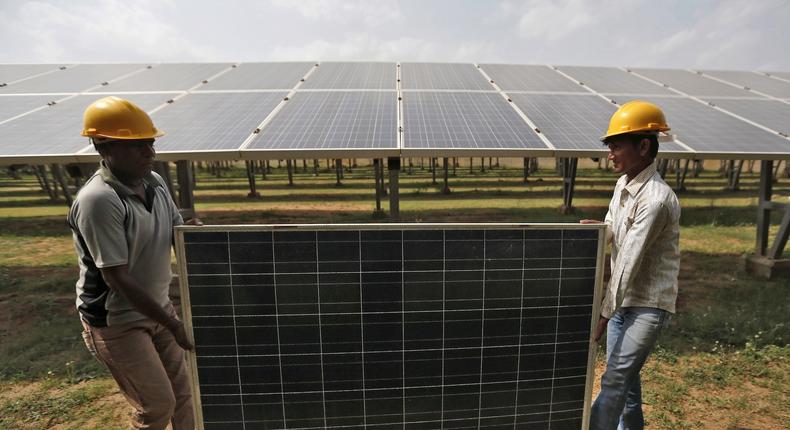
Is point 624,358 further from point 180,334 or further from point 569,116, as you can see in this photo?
point 569,116

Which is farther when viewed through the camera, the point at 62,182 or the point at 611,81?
the point at 62,182

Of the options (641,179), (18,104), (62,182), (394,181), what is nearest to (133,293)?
(641,179)

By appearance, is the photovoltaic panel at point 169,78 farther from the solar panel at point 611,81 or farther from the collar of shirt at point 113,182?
the solar panel at point 611,81

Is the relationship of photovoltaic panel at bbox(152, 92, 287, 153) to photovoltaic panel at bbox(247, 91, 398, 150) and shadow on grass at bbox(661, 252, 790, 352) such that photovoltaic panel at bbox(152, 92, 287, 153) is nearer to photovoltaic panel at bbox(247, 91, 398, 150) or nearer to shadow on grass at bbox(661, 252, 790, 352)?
photovoltaic panel at bbox(247, 91, 398, 150)

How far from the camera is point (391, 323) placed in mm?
2744

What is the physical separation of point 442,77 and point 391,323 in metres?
8.83

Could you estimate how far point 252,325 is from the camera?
8.80 ft

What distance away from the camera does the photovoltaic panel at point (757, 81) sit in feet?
31.9

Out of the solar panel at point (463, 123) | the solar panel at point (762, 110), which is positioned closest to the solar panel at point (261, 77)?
the solar panel at point (463, 123)

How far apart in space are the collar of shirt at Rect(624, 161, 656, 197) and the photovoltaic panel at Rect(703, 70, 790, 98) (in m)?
10.5

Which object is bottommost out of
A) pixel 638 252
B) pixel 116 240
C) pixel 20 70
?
pixel 638 252

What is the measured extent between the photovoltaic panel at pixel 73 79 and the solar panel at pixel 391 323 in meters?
9.35

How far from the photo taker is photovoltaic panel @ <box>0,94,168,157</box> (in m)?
5.70

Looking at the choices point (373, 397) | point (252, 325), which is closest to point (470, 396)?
A: point (373, 397)
